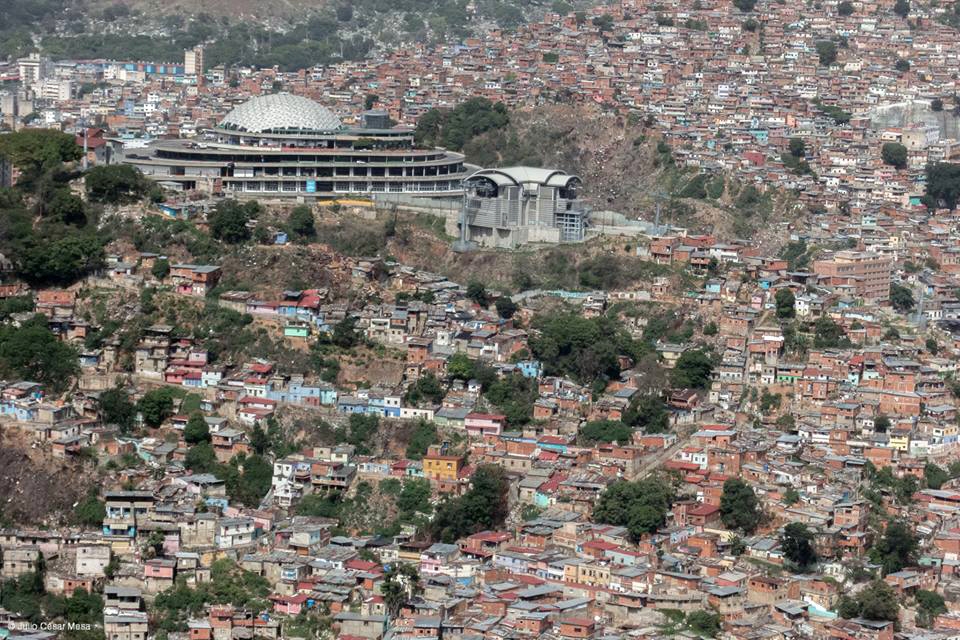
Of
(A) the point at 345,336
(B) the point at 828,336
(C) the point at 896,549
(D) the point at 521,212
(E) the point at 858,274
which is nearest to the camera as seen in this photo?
(C) the point at 896,549

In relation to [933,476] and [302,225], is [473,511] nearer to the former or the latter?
[933,476]

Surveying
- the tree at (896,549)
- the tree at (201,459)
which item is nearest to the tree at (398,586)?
the tree at (201,459)

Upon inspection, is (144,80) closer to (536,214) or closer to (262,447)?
(536,214)

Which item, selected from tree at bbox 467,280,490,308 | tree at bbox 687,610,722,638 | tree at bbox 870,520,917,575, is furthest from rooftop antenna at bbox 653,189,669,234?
tree at bbox 687,610,722,638

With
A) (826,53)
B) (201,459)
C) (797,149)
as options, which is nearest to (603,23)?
(826,53)

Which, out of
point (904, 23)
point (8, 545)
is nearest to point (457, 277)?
point (8, 545)
